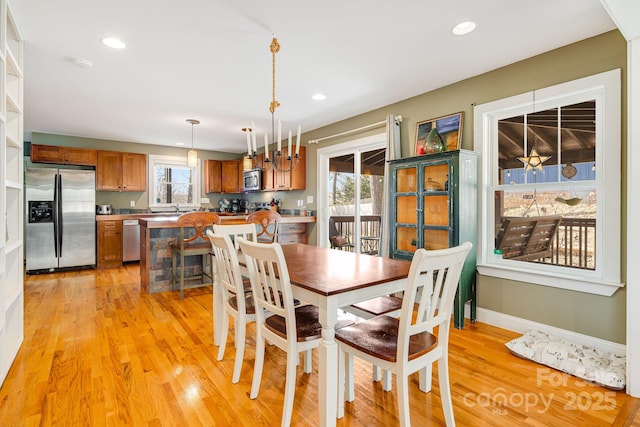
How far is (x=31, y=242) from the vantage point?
16.8ft

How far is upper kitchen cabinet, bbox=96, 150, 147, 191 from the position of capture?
5953 millimetres

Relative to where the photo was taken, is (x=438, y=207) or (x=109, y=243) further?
(x=109, y=243)

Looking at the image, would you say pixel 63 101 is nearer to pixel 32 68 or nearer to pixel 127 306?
pixel 32 68

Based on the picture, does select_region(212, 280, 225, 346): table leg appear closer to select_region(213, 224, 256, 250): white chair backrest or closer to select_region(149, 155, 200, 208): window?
select_region(213, 224, 256, 250): white chair backrest

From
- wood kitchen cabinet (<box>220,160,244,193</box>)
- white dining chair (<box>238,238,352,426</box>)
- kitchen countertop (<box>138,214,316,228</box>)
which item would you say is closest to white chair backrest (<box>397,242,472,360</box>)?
white dining chair (<box>238,238,352,426</box>)

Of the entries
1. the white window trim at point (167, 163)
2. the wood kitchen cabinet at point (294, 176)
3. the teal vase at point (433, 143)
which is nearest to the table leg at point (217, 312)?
the teal vase at point (433, 143)

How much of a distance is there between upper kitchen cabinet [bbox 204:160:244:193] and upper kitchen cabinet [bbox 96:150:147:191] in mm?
1240

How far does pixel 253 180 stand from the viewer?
6398 millimetres

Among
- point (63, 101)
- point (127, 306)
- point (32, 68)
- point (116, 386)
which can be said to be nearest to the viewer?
point (116, 386)

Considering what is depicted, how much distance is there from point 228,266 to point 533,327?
260cm

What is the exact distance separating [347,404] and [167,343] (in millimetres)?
1639

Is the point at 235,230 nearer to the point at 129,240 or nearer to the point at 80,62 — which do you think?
the point at 80,62

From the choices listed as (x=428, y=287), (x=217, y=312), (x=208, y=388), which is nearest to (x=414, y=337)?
(x=428, y=287)

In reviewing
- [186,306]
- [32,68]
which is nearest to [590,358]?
[186,306]
